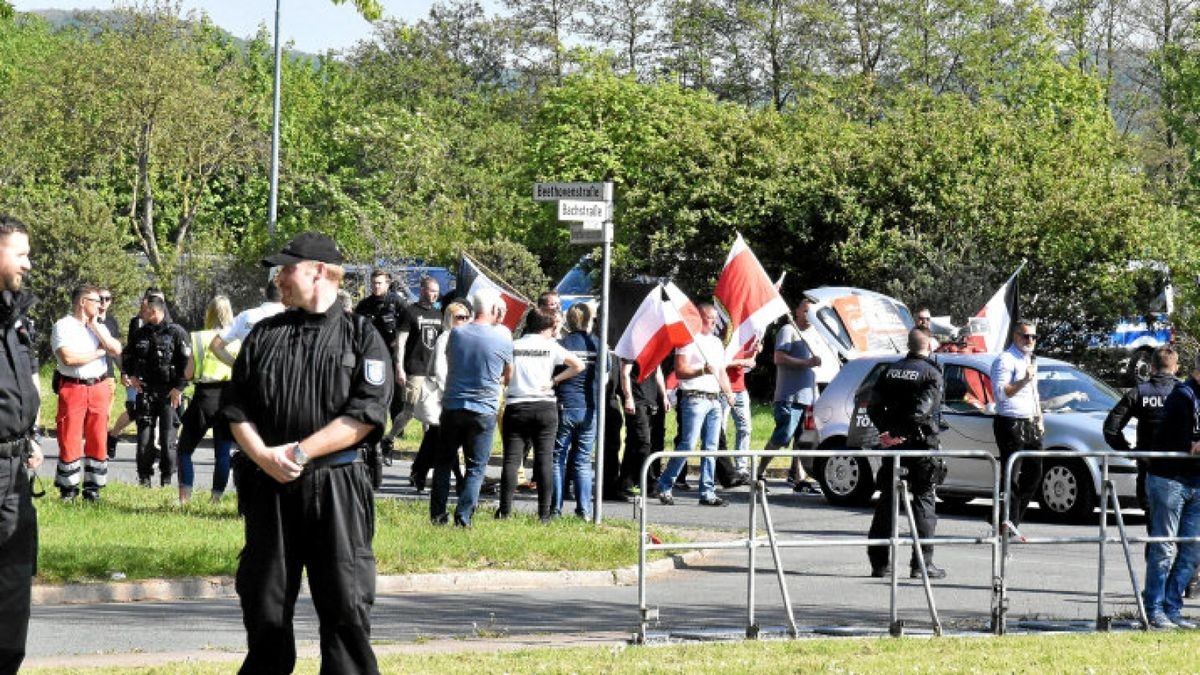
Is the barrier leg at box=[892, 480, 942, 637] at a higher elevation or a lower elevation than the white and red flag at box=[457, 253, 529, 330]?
lower

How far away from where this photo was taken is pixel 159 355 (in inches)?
679

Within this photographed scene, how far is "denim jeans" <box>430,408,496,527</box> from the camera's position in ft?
48.7

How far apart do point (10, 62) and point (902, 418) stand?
2677 inches

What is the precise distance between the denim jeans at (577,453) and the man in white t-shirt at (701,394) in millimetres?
1107

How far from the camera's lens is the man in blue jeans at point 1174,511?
11.8 metres

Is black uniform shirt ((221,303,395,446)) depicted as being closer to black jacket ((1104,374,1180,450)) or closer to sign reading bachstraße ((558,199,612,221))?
black jacket ((1104,374,1180,450))

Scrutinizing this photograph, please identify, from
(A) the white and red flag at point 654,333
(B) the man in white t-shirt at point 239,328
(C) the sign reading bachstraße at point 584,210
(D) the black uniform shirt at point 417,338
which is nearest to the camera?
(B) the man in white t-shirt at point 239,328

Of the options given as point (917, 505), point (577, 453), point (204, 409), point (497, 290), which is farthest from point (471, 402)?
point (497, 290)

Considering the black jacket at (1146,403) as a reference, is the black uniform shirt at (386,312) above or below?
above

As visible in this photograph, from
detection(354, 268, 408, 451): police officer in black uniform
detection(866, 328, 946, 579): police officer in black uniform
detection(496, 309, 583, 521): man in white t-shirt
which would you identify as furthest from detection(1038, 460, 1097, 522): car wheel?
detection(354, 268, 408, 451): police officer in black uniform

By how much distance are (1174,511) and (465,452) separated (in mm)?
5578

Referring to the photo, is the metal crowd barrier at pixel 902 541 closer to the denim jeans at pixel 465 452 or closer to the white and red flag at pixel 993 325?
the denim jeans at pixel 465 452

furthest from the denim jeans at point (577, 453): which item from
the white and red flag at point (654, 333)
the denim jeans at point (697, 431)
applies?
the denim jeans at point (697, 431)

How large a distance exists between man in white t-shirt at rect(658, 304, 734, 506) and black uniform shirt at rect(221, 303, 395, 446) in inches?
438
